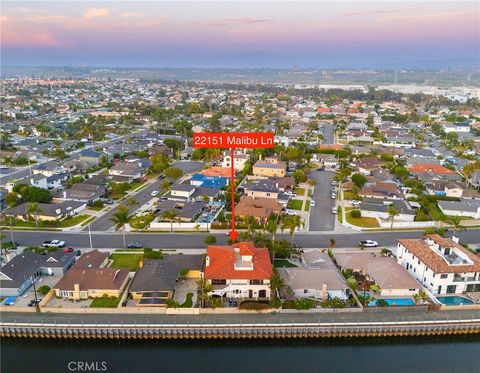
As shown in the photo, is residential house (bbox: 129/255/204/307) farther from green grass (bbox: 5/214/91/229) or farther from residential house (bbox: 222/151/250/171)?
residential house (bbox: 222/151/250/171)

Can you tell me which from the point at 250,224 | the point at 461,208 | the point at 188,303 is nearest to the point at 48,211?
the point at 250,224

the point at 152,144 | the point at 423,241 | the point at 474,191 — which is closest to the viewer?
the point at 423,241

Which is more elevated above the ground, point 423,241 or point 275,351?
point 423,241

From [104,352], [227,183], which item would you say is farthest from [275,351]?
[227,183]

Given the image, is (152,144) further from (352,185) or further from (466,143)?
(466,143)

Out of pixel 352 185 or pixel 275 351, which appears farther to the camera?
pixel 352 185

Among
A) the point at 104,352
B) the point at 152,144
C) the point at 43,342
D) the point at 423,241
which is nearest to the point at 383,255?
the point at 423,241

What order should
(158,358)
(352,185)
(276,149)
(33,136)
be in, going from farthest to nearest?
(33,136), (276,149), (352,185), (158,358)

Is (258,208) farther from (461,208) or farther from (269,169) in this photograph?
(461,208)

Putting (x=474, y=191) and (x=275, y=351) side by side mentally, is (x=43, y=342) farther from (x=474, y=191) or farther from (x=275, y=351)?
(x=474, y=191)
